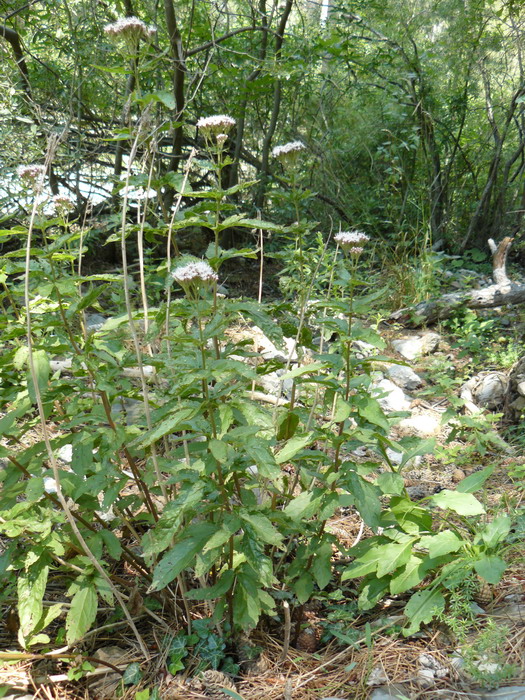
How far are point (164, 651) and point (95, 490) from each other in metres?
0.56

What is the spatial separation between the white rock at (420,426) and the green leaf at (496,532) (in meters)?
1.53

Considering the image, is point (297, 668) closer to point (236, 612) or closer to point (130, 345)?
point (236, 612)

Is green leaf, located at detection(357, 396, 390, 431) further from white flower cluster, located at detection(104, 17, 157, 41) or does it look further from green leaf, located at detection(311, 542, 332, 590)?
white flower cluster, located at detection(104, 17, 157, 41)

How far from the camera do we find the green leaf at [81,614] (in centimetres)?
143

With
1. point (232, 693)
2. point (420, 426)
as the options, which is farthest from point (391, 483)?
point (420, 426)

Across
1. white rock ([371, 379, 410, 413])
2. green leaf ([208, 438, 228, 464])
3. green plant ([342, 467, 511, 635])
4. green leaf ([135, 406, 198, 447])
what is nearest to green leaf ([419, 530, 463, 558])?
green plant ([342, 467, 511, 635])

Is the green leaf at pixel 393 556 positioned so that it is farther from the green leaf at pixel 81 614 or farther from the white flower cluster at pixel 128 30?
the white flower cluster at pixel 128 30

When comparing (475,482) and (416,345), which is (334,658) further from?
(416,345)

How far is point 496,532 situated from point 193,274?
1.13 metres

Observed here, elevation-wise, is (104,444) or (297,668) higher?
(104,444)

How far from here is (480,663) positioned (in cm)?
133

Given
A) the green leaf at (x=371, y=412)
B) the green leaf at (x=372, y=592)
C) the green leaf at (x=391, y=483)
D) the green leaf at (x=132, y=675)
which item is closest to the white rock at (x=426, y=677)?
the green leaf at (x=372, y=592)

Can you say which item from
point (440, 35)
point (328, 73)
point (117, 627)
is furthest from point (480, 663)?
point (440, 35)

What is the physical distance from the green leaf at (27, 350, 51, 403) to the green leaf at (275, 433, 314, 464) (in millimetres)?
702
